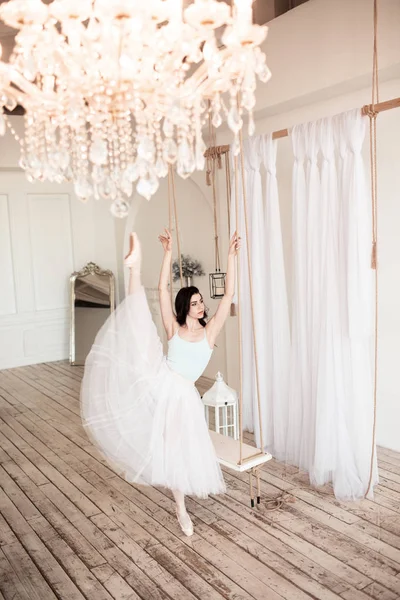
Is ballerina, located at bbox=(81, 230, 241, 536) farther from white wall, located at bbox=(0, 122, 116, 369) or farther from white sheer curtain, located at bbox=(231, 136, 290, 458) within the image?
white wall, located at bbox=(0, 122, 116, 369)

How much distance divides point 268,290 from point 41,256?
4.81m

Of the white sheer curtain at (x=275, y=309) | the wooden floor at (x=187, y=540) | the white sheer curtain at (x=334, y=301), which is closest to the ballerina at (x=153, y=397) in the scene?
the wooden floor at (x=187, y=540)

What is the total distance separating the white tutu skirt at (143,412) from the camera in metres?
3.35

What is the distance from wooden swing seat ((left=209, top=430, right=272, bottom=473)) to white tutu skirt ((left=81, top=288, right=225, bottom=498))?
93 millimetres

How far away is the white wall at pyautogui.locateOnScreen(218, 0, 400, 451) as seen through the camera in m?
3.92

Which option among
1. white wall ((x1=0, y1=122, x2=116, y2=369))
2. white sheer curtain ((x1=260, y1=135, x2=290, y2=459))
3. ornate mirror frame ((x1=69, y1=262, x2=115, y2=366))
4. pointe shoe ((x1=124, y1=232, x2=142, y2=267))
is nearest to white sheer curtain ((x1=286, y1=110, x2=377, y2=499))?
white sheer curtain ((x1=260, y1=135, x2=290, y2=459))

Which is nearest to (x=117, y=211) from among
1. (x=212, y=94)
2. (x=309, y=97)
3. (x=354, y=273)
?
(x=212, y=94)

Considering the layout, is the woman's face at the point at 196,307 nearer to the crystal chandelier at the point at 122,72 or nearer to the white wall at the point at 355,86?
the crystal chandelier at the point at 122,72

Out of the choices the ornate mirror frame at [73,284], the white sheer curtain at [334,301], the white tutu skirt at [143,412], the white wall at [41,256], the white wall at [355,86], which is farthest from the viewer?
the ornate mirror frame at [73,284]

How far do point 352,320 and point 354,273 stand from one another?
0.31m

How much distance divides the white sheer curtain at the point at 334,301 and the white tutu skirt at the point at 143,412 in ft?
3.04

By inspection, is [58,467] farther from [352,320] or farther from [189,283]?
[189,283]

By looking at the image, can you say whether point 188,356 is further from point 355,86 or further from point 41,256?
point 41,256

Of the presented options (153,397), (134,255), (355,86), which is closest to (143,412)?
(153,397)
